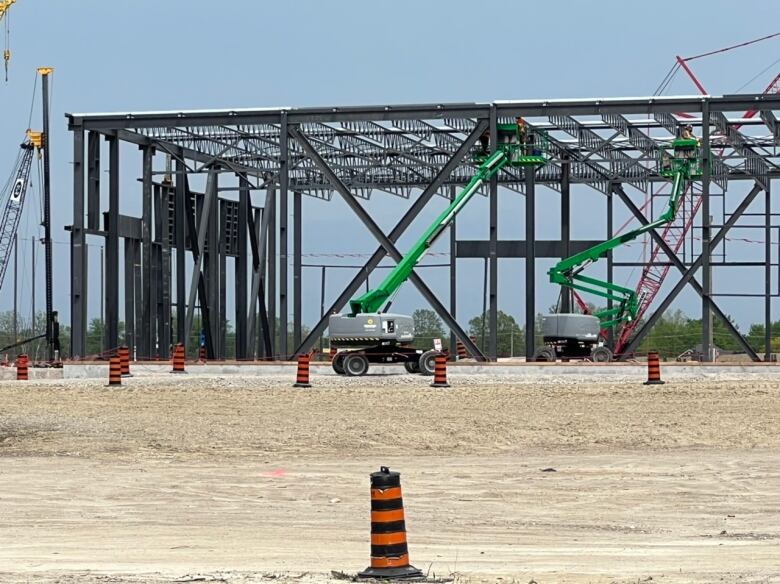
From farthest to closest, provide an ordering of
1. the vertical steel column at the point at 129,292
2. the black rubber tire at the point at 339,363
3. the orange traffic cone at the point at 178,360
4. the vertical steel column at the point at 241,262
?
the vertical steel column at the point at 241,262 < the vertical steel column at the point at 129,292 < the orange traffic cone at the point at 178,360 < the black rubber tire at the point at 339,363

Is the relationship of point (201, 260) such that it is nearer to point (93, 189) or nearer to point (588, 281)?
point (93, 189)

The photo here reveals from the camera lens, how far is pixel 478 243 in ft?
204

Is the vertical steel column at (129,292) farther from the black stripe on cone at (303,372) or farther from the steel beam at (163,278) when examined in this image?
the black stripe on cone at (303,372)

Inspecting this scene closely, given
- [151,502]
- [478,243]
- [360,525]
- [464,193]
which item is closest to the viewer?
[360,525]

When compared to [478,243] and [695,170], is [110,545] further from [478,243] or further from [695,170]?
[478,243]

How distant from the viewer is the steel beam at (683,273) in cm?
5369

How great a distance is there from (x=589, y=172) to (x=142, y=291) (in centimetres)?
1874

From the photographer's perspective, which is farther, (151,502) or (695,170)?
(695,170)

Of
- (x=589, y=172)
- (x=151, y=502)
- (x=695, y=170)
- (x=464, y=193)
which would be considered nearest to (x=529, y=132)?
(x=464, y=193)

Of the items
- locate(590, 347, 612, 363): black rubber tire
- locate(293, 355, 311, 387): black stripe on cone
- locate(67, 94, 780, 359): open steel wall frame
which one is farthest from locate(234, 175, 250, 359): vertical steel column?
locate(293, 355, 311, 387): black stripe on cone

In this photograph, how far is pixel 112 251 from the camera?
53.6 metres

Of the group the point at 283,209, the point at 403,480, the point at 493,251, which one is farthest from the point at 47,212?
the point at 403,480

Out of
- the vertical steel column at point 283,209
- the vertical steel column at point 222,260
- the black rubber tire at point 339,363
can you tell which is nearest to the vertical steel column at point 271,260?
the vertical steel column at point 283,209

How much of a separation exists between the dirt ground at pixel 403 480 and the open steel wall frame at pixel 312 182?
11104mm
